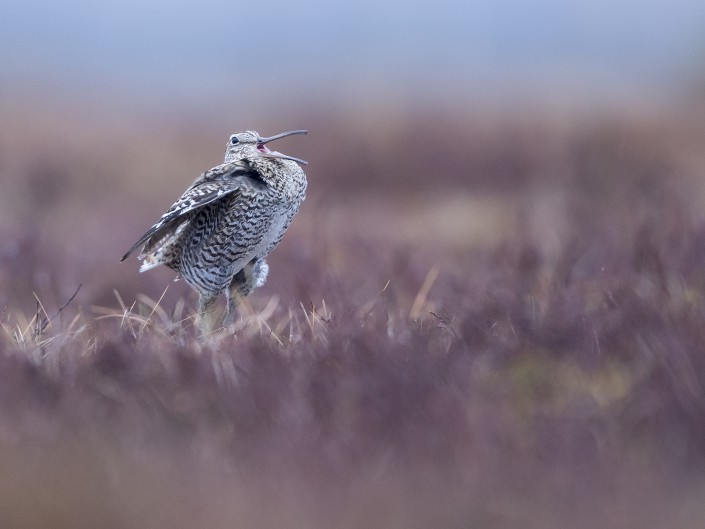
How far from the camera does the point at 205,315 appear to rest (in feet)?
19.5

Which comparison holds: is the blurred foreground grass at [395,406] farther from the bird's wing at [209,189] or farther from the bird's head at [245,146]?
the bird's head at [245,146]

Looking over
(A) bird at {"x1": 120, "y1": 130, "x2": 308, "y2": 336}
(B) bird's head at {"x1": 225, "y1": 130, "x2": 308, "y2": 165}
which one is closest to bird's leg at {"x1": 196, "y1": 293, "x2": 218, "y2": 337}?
(A) bird at {"x1": 120, "y1": 130, "x2": 308, "y2": 336}

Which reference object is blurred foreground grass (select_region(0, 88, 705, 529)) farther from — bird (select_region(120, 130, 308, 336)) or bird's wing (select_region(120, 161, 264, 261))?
bird's wing (select_region(120, 161, 264, 261))

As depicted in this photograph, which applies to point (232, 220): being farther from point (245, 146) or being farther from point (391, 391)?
point (391, 391)

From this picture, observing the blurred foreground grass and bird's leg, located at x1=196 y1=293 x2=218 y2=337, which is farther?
bird's leg, located at x1=196 y1=293 x2=218 y2=337

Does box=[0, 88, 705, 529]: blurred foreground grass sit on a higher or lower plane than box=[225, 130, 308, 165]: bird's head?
lower

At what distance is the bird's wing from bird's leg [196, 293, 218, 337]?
460 mm

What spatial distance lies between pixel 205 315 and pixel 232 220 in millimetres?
539

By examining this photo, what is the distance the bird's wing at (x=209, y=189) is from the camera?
568 cm

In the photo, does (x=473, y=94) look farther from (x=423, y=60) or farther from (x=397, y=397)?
(x=397, y=397)

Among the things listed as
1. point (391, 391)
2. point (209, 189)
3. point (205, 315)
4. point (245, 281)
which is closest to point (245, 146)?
point (209, 189)

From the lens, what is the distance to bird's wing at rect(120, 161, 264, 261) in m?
5.68

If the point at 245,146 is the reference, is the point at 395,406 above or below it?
below

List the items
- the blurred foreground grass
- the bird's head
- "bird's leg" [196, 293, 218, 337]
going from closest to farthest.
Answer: the blurred foreground grass → "bird's leg" [196, 293, 218, 337] → the bird's head
